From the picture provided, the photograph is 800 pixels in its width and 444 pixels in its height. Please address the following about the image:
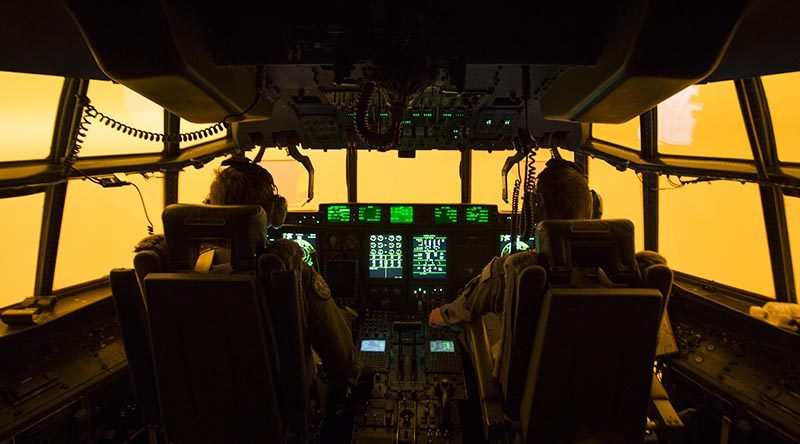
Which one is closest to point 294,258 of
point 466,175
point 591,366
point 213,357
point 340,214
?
point 213,357

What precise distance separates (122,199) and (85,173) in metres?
0.55

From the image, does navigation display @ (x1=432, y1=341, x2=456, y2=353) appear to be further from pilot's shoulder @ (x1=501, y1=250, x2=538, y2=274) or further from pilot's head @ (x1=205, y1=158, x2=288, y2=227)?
pilot's head @ (x1=205, y1=158, x2=288, y2=227)

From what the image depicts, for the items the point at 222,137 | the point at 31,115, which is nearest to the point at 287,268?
the point at 31,115

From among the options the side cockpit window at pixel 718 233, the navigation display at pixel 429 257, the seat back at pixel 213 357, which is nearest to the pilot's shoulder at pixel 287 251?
the seat back at pixel 213 357

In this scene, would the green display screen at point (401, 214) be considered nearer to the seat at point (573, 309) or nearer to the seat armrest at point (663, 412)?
the seat at point (573, 309)

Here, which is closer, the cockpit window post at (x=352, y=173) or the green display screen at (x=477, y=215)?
the green display screen at (x=477, y=215)

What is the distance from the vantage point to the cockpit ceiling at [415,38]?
37.2 inches

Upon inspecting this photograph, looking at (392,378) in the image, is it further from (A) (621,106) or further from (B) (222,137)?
(B) (222,137)

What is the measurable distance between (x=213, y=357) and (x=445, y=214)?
1.79 meters

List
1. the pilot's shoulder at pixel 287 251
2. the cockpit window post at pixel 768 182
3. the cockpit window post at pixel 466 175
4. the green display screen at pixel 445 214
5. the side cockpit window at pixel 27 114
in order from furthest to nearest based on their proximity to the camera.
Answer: the cockpit window post at pixel 466 175 < the green display screen at pixel 445 214 < the cockpit window post at pixel 768 182 < the side cockpit window at pixel 27 114 < the pilot's shoulder at pixel 287 251

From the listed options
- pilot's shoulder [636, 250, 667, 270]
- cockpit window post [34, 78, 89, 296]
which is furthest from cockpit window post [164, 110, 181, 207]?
pilot's shoulder [636, 250, 667, 270]

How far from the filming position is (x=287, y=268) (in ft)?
4.06

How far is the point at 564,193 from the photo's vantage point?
1394 millimetres

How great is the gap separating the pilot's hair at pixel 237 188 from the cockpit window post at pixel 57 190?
3.79 ft
